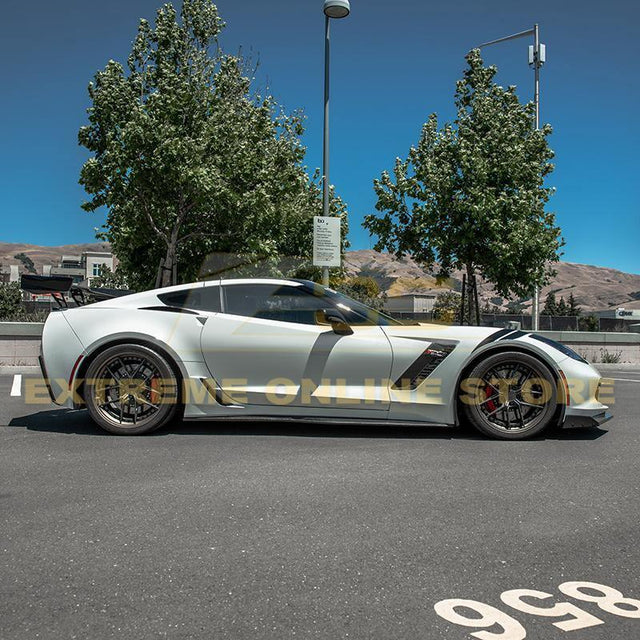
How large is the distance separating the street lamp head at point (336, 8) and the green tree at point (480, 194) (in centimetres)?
694

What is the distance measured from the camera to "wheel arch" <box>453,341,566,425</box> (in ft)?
17.4

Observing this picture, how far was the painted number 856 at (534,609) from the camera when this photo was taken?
7.19ft

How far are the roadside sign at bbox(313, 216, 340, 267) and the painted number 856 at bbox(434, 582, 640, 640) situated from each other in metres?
10.9

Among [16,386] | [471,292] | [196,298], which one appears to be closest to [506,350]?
[196,298]

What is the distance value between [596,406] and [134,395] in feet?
12.4

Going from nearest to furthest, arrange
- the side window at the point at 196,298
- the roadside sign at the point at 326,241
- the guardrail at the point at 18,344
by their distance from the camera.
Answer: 1. the side window at the point at 196,298
2. the guardrail at the point at 18,344
3. the roadside sign at the point at 326,241

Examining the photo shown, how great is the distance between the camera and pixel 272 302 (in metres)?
5.57

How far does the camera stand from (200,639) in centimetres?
208

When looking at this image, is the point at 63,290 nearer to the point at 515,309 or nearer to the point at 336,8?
the point at 336,8

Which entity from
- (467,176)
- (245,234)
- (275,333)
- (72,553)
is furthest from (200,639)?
(245,234)

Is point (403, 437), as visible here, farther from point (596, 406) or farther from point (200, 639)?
point (200, 639)

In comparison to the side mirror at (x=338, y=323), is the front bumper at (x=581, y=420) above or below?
below

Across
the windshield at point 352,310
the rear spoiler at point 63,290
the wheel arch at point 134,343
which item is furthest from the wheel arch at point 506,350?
the rear spoiler at point 63,290

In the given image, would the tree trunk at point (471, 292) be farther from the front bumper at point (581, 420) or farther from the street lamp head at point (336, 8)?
the front bumper at point (581, 420)
